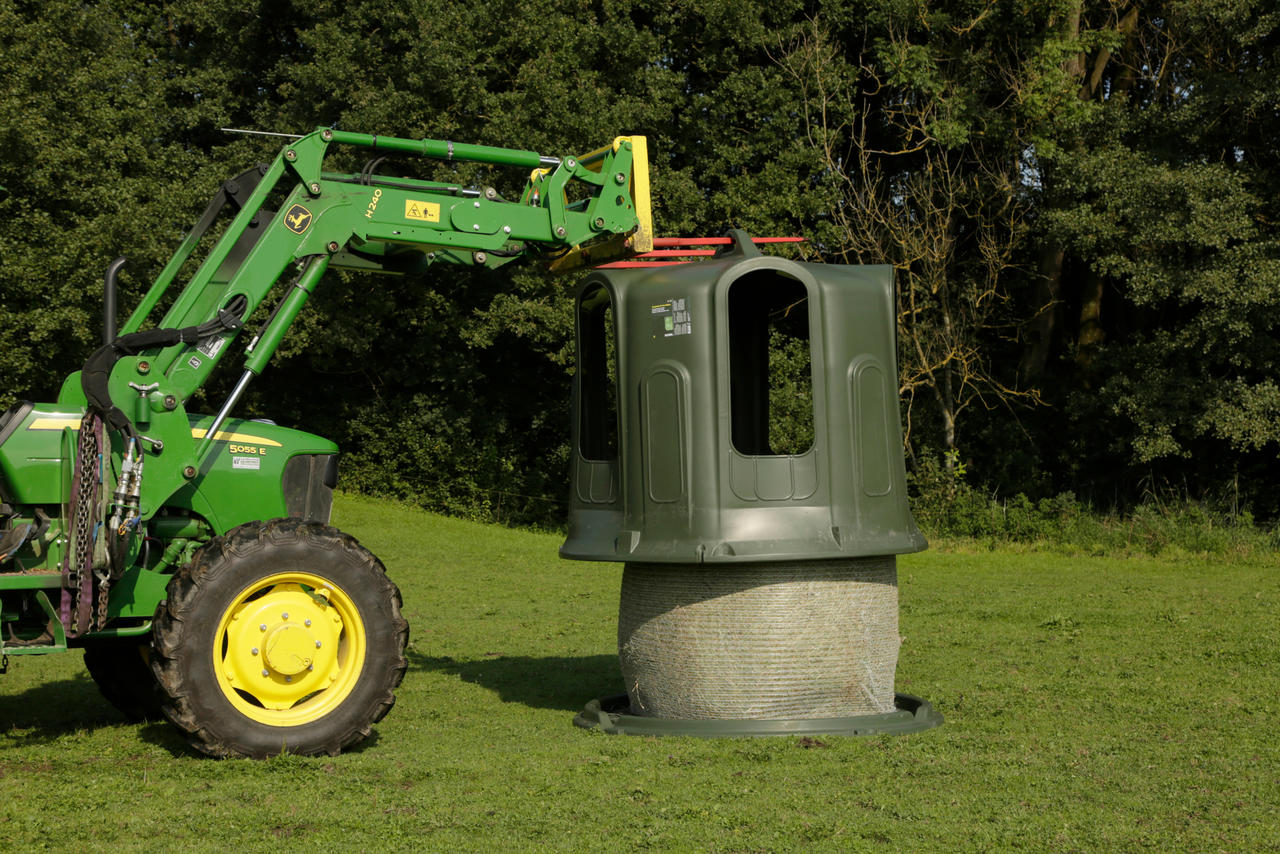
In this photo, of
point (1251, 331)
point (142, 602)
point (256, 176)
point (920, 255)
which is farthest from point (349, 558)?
point (920, 255)

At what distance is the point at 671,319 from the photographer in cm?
845

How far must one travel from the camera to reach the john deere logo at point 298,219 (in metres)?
8.17

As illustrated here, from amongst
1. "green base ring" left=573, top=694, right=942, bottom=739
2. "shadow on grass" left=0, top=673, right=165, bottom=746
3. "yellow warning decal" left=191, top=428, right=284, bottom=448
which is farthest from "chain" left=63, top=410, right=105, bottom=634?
"green base ring" left=573, top=694, right=942, bottom=739

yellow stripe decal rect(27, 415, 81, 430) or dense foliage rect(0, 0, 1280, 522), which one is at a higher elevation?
dense foliage rect(0, 0, 1280, 522)

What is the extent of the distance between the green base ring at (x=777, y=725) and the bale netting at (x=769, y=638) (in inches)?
3.8

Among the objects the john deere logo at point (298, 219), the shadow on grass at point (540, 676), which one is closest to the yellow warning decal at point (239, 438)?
the john deere logo at point (298, 219)

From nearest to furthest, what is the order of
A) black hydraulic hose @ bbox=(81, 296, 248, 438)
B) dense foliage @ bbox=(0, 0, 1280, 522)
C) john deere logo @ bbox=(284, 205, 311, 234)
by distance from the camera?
black hydraulic hose @ bbox=(81, 296, 248, 438)
john deere logo @ bbox=(284, 205, 311, 234)
dense foliage @ bbox=(0, 0, 1280, 522)

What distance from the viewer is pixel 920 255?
90.6 feet

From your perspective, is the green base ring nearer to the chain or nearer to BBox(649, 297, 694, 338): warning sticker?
BBox(649, 297, 694, 338): warning sticker

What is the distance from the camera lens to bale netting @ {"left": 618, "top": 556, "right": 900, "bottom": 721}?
27.1ft

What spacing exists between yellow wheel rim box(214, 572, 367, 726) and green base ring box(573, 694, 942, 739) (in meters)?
1.85

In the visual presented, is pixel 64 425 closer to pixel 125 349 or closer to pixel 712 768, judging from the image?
pixel 125 349

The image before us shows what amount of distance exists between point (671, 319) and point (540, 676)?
4072 millimetres

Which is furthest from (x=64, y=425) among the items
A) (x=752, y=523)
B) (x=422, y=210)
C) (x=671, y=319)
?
(x=752, y=523)
